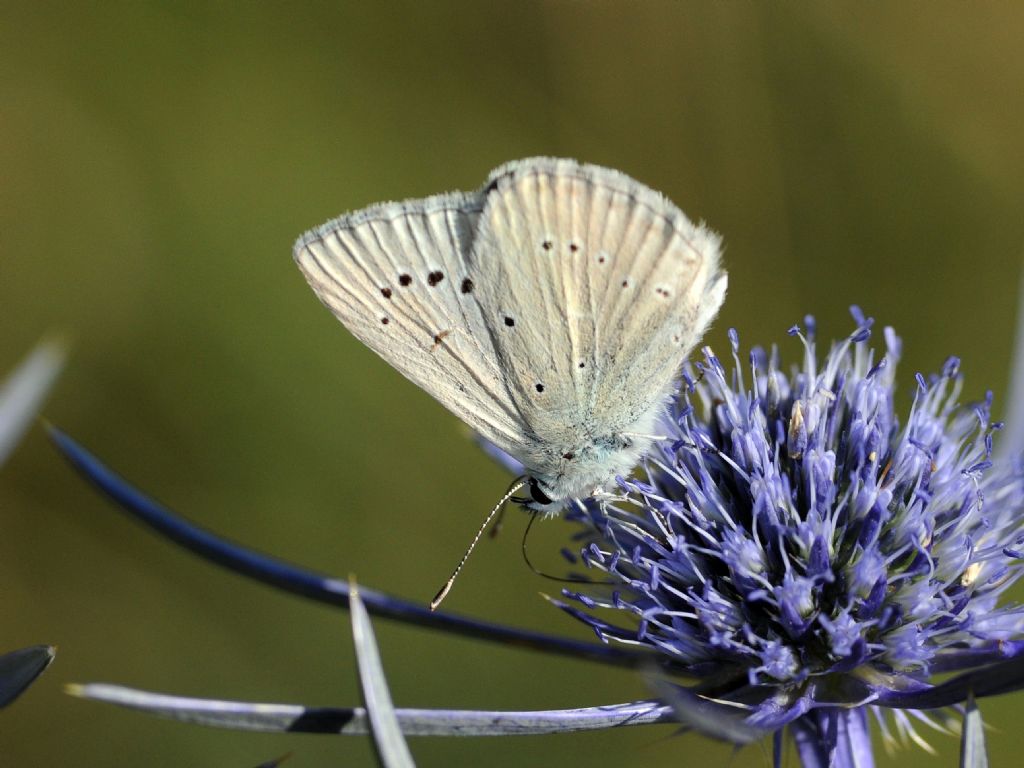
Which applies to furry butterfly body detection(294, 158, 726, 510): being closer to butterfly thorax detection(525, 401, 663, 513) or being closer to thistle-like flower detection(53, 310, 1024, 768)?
butterfly thorax detection(525, 401, 663, 513)

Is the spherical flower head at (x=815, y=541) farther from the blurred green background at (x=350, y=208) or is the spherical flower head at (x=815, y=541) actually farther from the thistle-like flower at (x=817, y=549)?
the blurred green background at (x=350, y=208)

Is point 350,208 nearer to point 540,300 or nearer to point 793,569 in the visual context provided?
point 540,300

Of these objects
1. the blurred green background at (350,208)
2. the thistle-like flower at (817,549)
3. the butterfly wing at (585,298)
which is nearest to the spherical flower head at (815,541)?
the thistle-like flower at (817,549)

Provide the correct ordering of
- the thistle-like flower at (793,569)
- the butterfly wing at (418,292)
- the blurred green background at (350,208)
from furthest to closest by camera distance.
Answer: the blurred green background at (350,208)
the butterfly wing at (418,292)
the thistle-like flower at (793,569)

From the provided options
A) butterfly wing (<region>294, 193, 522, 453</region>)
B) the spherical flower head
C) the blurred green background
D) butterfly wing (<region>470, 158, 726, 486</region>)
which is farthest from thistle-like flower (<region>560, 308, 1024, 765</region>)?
the blurred green background

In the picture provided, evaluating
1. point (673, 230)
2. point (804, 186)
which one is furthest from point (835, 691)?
point (804, 186)

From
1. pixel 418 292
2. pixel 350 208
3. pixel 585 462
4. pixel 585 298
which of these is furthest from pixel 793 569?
pixel 350 208
